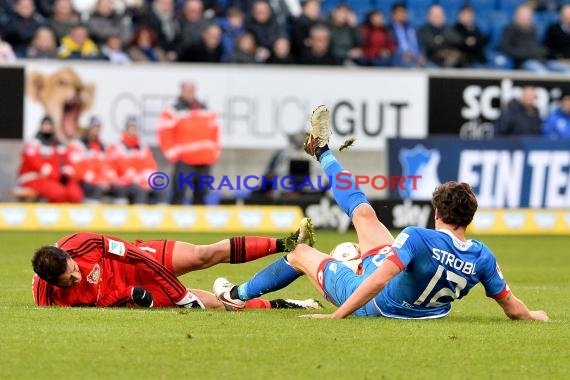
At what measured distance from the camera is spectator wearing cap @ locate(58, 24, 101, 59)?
74.1 ft

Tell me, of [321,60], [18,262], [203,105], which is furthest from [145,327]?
[321,60]

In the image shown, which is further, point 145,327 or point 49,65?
point 49,65

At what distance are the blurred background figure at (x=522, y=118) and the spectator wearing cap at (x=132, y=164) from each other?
20.9 feet

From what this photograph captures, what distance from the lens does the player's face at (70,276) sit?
937 centimetres

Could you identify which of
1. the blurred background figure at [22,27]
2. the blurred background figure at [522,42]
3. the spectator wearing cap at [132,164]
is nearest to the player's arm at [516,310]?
the spectator wearing cap at [132,164]

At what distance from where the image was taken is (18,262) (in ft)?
50.1

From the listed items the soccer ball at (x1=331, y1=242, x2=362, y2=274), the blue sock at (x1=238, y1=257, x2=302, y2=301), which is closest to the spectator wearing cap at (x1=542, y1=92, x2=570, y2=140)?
the soccer ball at (x1=331, y1=242, x2=362, y2=274)

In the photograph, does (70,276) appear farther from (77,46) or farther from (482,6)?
(482,6)

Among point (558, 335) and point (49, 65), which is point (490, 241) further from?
point (558, 335)

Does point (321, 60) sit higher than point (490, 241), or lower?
higher

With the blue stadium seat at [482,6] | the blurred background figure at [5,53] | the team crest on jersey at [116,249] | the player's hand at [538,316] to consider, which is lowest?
the player's hand at [538,316]

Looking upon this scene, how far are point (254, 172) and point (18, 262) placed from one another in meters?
7.96

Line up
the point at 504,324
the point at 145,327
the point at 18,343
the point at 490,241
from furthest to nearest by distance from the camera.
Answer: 1. the point at 490,241
2. the point at 504,324
3. the point at 145,327
4. the point at 18,343

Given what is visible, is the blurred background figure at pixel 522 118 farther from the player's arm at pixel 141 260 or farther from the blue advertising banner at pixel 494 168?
the player's arm at pixel 141 260
